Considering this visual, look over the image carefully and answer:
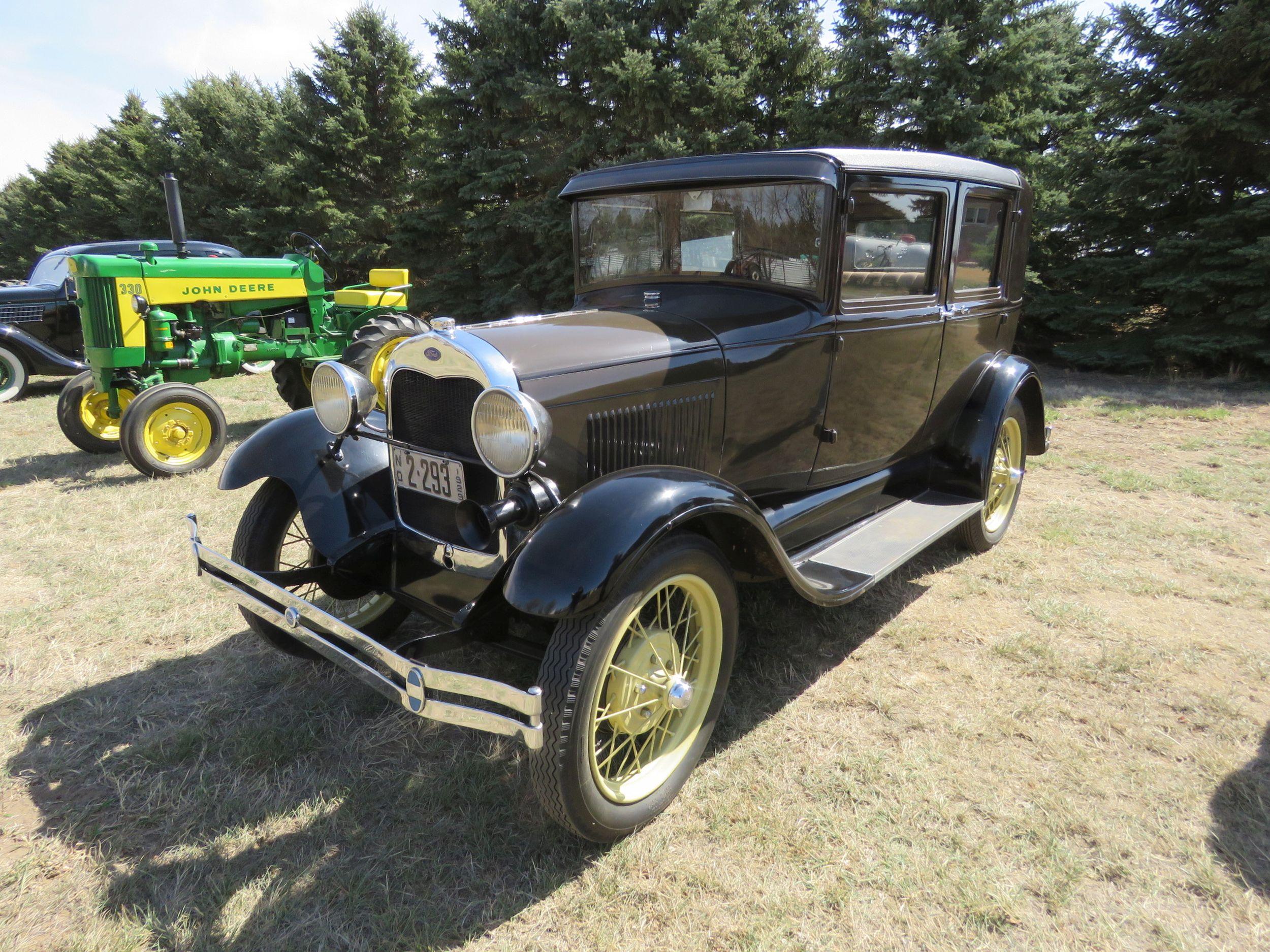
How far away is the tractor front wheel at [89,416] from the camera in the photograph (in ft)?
20.0

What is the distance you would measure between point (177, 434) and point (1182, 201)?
35.4 feet

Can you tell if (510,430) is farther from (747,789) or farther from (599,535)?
(747,789)

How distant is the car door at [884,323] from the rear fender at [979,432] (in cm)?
27

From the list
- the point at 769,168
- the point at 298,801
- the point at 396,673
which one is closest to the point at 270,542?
the point at 298,801

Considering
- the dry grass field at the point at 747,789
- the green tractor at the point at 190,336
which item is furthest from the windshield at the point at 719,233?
the green tractor at the point at 190,336

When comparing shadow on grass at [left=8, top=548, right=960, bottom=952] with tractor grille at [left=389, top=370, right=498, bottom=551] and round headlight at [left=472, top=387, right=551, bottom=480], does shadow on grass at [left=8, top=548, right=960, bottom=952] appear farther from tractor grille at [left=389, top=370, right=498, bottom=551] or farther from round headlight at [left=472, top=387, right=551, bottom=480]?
round headlight at [left=472, top=387, right=551, bottom=480]

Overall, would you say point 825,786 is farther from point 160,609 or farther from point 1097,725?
point 160,609

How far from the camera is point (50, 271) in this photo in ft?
33.6

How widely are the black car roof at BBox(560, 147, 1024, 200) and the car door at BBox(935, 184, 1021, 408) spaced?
0.86ft

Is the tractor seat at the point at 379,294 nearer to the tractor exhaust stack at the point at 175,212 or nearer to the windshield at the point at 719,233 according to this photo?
the tractor exhaust stack at the point at 175,212

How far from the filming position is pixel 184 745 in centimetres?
257

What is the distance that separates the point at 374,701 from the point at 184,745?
2.02ft

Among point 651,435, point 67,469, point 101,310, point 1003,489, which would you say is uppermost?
point 101,310

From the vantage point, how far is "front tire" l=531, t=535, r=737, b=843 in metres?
1.93
